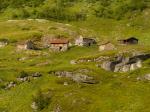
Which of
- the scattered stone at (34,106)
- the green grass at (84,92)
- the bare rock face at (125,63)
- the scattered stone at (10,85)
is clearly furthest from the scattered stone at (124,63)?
the scattered stone at (34,106)

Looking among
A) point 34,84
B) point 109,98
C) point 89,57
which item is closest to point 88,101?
point 109,98

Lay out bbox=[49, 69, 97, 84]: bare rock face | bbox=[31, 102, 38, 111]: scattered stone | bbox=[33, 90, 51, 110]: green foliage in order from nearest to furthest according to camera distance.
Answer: bbox=[33, 90, 51, 110]: green foliage → bbox=[31, 102, 38, 111]: scattered stone → bbox=[49, 69, 97, 84]: bare rock face

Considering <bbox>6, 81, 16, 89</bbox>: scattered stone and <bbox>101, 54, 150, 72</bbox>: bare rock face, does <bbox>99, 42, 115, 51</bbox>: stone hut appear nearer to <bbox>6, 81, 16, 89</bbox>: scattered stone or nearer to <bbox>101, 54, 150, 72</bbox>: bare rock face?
<bbox>101, 54, 150, 72</bbox>: bare rock face

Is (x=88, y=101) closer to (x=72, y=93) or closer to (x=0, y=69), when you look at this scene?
(x=72, y=93)

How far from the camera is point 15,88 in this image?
495 ft

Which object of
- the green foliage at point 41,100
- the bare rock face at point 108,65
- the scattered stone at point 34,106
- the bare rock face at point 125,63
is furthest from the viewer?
the bare rock face at point 108,65

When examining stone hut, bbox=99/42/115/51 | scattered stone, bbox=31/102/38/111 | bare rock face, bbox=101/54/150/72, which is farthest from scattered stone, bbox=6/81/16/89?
stone hut, bbox=99/42/115/51

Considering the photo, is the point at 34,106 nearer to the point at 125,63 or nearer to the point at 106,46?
the point at 125,63

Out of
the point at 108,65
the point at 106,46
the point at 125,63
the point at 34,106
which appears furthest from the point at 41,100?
the point at 106,46

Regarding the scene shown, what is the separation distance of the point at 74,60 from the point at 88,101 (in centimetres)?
4340

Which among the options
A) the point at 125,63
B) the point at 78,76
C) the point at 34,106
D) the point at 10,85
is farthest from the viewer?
the point at 125,63

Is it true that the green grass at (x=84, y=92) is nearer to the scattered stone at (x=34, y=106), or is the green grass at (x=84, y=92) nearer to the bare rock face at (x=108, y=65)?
the scattered stone at (x=34, y=106)

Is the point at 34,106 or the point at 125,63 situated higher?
the point at 125,63

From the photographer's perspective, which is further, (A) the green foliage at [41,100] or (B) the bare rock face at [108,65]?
(B) the bare rock face at [108,65]
